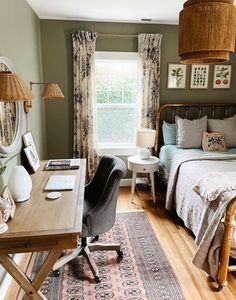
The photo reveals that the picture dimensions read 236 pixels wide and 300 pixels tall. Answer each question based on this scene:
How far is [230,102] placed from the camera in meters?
3.87

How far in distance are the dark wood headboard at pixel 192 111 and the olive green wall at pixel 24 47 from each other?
168 centimetres

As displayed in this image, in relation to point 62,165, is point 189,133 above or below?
above

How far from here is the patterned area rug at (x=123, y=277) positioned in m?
1.86

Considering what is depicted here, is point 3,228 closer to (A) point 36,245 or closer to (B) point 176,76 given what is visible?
(A) point 36,245

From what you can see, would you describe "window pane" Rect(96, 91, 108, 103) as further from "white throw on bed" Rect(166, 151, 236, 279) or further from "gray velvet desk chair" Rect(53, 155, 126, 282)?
"gray velvet desk chair" Rect(53, 155, 126, 282)

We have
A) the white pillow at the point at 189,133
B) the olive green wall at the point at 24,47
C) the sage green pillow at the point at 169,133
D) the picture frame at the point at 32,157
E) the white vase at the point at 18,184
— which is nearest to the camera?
the white vase at the point at 18,184

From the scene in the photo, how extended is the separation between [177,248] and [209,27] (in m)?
2.14

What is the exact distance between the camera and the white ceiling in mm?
2727

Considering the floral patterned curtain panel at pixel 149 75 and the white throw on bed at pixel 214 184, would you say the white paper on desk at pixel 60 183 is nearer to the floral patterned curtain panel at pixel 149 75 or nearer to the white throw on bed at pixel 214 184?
the white throw on bed at pixel 214 184

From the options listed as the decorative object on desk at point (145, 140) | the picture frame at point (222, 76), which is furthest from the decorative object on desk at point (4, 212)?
the picture frame at point (222, 76)

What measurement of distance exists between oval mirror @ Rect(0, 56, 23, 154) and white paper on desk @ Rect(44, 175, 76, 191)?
0.39 metres

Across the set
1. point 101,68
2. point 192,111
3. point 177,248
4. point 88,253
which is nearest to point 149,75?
point 101,68

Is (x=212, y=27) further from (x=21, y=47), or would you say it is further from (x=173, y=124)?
(x=173, y=124)

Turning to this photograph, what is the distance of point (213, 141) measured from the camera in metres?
3.37
